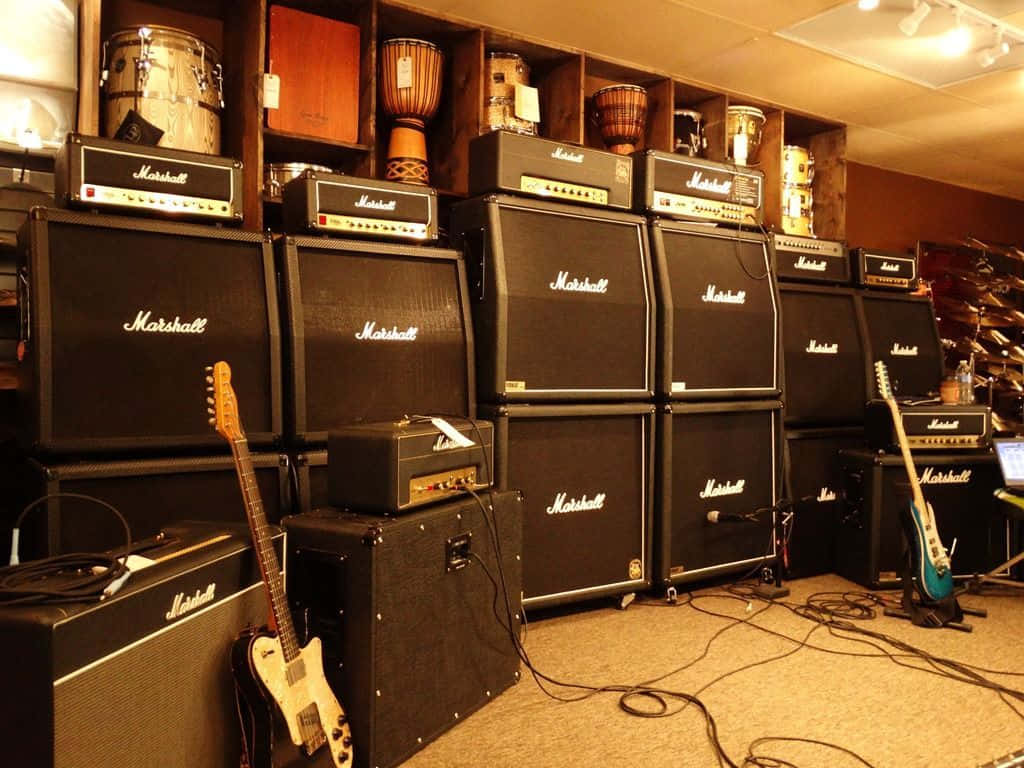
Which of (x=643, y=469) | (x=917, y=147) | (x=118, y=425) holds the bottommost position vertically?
(x=643, y=469)

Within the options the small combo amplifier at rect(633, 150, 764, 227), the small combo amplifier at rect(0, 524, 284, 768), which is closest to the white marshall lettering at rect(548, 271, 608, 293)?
the small combo amplifier at rect(633, 150, 764, 227)

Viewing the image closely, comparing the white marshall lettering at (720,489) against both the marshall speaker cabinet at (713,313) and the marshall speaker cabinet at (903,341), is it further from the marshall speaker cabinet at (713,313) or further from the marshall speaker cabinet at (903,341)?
the marshall speaker cabinet at (903,341)

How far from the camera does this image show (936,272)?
16.9 ft

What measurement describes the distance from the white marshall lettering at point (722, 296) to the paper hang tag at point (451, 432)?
4.20 feet

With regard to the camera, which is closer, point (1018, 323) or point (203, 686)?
point (203, 686)

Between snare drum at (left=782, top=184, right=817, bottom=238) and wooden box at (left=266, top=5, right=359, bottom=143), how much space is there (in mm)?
2068

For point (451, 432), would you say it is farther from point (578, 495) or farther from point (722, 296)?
point (722, 296)

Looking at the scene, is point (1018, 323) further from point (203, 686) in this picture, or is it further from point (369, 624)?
point (203, 686)

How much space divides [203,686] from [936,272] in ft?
17.1

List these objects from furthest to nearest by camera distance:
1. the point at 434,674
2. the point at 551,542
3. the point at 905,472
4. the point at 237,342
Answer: the point at 905,472
the point at 551,542
the point at 237,342
the point at 434,674

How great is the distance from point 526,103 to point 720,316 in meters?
1.09

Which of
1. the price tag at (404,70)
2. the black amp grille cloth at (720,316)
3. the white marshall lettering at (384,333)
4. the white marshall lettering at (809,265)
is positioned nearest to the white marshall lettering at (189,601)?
the white marshall lettering at (384,333)

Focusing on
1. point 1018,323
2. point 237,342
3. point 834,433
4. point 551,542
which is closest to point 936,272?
point 1018,323

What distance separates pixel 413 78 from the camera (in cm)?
284
